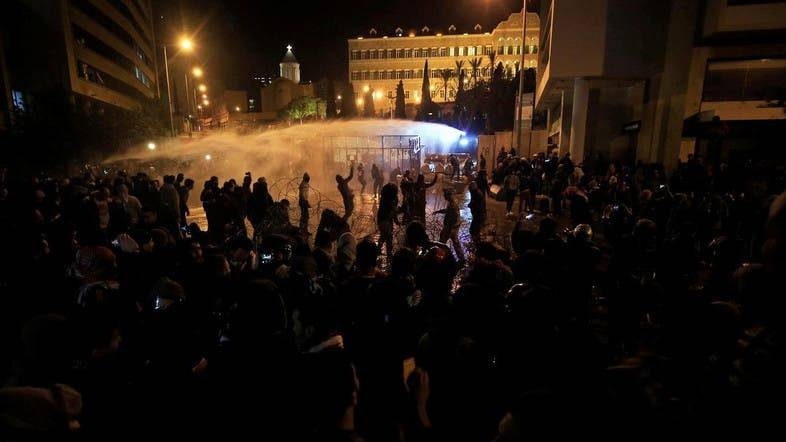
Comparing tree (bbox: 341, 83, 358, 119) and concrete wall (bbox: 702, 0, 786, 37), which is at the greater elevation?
tree (bbox: 341, 83, 358, 119)

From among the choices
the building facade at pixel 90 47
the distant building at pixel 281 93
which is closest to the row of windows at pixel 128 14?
the building facade at pixel 90 47

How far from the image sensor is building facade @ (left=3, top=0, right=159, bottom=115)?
112ft

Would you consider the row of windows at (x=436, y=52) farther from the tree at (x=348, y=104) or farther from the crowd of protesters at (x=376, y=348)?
the crowd of protesters at (x=376, y=348)

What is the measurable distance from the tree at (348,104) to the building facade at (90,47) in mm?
33679

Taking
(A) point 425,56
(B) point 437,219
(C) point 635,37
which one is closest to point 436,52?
(A) point 425,56

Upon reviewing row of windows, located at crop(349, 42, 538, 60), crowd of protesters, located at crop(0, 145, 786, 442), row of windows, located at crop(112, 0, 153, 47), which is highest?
row of windows, located at crop(349, 42, 538, 60)

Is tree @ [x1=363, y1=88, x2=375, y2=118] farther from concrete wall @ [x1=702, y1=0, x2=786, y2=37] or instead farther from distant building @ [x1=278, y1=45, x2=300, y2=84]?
concrete wall @ [x1=702, y1=0, x2=786, y2=37]

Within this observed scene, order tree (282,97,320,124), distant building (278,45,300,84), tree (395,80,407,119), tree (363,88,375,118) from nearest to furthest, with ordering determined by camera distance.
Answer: tree (395,80,407,119) → tree (282,97,320,124) → tree (363,88,375,118) → distant building (278,45,300,84)

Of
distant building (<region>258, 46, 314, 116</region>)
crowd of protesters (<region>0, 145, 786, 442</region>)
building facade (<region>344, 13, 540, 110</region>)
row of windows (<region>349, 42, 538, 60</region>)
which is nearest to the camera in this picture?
crowd of protesters (<region>0, 145, 786, 442</region>)

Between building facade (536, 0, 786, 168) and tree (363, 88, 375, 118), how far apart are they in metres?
67.0

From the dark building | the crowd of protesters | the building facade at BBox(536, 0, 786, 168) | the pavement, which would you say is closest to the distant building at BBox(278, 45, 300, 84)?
the dark building

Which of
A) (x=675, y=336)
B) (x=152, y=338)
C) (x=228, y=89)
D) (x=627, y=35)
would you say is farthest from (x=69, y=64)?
(x=228, y=89)

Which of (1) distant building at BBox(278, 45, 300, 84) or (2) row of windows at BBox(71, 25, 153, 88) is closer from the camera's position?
(2) row of windows at BBox(71, 25, 153, 88)

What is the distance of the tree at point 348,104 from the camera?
8488 centimetres
